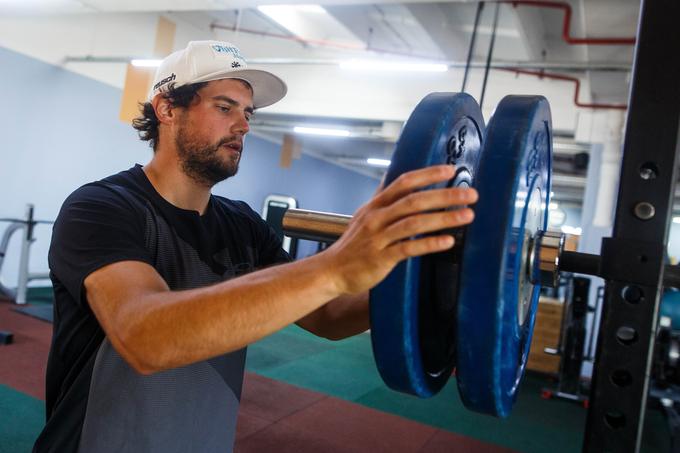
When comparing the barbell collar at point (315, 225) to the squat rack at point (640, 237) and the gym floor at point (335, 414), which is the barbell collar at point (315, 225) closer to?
the squat rack at point (640, 237)

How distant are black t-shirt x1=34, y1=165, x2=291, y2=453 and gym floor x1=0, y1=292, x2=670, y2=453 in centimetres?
181

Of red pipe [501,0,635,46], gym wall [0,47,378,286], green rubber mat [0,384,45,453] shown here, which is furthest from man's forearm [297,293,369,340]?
gym wall [0,47,378,286]

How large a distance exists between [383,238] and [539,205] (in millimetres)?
423

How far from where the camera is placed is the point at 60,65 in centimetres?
611

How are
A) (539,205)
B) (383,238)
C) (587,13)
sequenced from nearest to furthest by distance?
(383,238) < (539,205) < (587,13)

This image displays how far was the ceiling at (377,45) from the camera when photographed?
15.3ft

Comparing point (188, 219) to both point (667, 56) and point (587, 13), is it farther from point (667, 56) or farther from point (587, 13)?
point (587, 13)

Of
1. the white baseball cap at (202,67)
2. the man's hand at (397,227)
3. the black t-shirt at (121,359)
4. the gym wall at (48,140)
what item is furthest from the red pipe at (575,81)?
the man's hand at (397,227)

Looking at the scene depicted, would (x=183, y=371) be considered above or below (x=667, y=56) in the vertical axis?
below

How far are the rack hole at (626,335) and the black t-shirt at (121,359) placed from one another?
70 cm

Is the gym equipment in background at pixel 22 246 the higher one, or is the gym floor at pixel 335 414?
the gym equipment in background at pixel 22 246

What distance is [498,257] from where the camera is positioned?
634mm

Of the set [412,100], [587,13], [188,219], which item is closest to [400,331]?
[188,219]

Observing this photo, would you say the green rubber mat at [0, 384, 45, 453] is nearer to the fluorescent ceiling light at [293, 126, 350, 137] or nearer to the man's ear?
the man's ear
